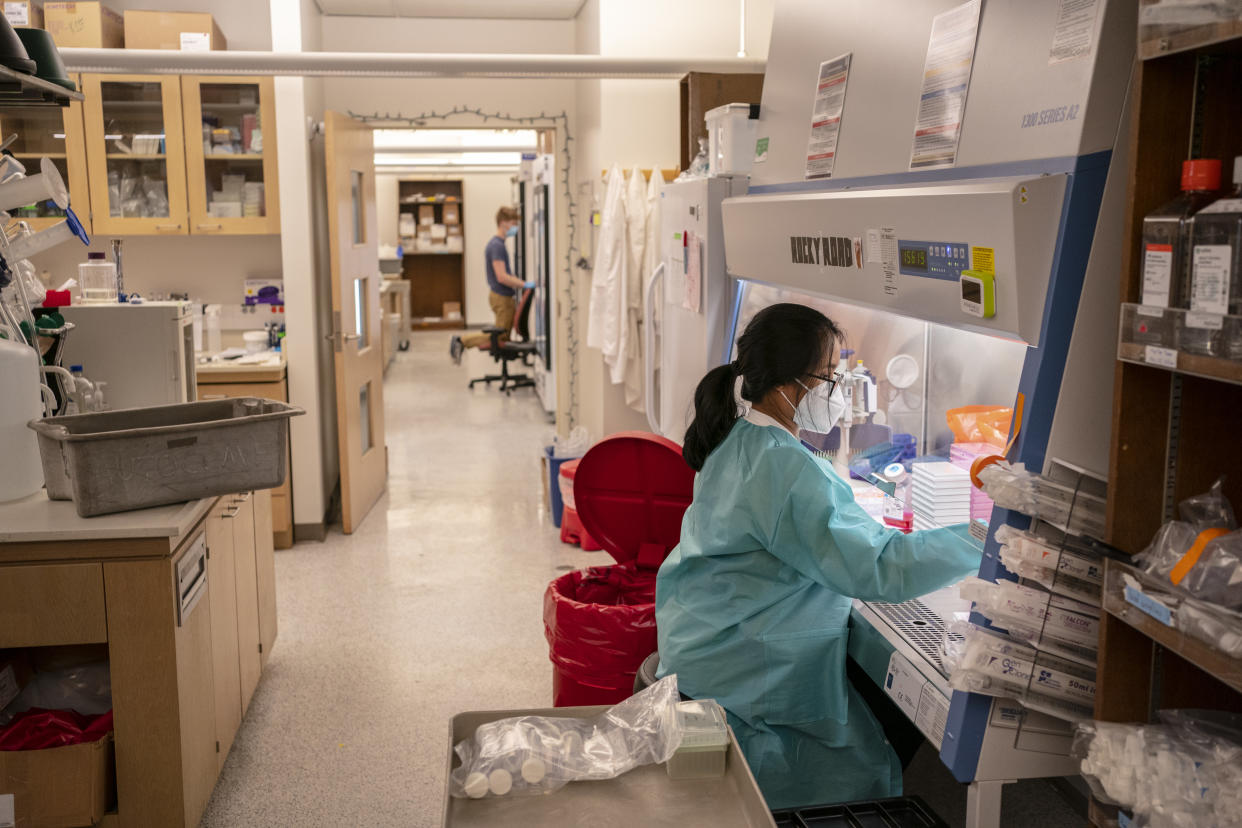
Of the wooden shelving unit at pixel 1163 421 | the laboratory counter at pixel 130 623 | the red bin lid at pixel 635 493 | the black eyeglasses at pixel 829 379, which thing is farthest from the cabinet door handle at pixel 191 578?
the wooden shelving unit at pixel 1163 421

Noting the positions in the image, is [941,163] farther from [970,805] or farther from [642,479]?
[642,479]

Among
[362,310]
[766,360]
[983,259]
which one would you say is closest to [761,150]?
[766,360]

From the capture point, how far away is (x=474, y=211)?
1592cm

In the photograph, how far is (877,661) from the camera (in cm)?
215

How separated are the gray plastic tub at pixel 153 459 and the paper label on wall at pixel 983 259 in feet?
5.58

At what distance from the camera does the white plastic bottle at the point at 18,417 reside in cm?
258

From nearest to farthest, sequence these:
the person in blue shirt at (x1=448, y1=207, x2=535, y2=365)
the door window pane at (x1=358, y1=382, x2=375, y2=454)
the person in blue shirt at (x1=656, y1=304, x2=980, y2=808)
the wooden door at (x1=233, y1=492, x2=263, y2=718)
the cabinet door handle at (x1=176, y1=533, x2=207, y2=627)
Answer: the person in blue shirt at (x1=656, y1=304, x2=980, y2=808) < the cabinet door handle at (x1=176, y1=533, x2=207, y2=627) < the wooden door at (x1=233, y1=492, x2=263, y2=718) < the door window pane at (x1=358, y1=382, x2=375, y2=454) < the person in blue shirt at (x1=448, y1=207, x2=535, y2=365)

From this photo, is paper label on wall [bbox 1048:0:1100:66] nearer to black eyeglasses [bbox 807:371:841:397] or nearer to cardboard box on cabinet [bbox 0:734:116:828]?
black eyeglasses [bbox 807:371:841:397]

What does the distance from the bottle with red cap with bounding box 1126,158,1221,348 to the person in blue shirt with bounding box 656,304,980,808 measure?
2.86 ft

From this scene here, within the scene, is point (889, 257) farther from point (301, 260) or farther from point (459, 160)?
point (459, 160)

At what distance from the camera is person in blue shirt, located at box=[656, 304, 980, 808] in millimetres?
2188

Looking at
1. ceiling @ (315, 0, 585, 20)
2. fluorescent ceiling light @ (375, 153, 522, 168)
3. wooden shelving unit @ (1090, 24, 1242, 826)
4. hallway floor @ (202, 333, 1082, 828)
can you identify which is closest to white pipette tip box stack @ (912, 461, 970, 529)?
wooden shelving unit @ (1090, 24, 1242, 826)

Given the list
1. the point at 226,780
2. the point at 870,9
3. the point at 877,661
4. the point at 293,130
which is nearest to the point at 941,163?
the point at 870,9

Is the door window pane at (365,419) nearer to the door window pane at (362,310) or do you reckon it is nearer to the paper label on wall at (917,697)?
the door window pane at (362,310)
